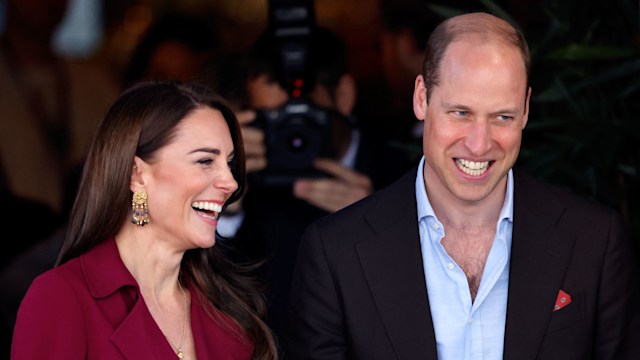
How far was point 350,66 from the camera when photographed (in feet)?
20.1

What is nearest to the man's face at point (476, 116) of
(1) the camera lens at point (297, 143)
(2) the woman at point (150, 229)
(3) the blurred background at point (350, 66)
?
(2) the woman at point (150, 229)

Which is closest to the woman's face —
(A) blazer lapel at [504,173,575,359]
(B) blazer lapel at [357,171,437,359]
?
(B) blazer lapel at [357,171,437,359]

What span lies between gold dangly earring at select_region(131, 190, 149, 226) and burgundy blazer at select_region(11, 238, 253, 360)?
0.09 meters

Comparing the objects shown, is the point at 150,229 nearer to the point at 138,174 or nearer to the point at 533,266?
the point at 138,174

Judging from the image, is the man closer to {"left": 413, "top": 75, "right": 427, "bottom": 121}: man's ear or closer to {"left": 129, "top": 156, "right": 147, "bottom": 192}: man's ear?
{"left": 413, "top": 75, "right": 427, "bottom": 121}: man's ear

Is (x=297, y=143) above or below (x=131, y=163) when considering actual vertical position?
below

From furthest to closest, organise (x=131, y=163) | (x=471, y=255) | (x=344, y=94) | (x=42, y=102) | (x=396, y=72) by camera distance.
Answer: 1. (x=42, y=102)
2. (x=396, y=72)
3. (x=344, y=94)
4. (x=471, y=255)
5. (x=131, y=163)

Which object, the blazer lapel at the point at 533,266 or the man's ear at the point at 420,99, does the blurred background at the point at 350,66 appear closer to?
the blazer lapel at the point at 533,266

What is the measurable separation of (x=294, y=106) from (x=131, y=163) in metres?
1.28

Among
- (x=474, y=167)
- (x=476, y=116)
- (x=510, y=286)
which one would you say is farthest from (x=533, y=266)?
(x=476, y=116)

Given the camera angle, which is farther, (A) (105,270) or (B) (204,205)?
(B) (204,205)

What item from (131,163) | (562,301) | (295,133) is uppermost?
(131,163)

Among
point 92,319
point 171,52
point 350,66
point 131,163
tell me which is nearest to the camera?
point 92,319

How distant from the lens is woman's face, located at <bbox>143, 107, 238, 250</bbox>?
9.71ft
